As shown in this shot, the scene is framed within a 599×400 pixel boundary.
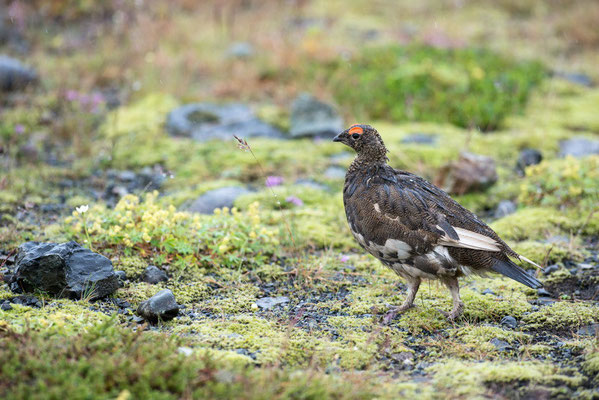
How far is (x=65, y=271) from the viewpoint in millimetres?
4773

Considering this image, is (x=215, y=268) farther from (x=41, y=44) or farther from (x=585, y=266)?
(x=41, y=44)

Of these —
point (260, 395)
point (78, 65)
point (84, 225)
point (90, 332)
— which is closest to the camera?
point (260, 395)

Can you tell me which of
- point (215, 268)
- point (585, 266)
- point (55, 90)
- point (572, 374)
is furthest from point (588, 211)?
point (55, 90)

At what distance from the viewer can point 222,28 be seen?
41.1ft

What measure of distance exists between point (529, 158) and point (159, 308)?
17.6 feet

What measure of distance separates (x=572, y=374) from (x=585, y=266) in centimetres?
213

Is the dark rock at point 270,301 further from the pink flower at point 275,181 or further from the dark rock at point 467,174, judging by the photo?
the dark rock at point 467,174

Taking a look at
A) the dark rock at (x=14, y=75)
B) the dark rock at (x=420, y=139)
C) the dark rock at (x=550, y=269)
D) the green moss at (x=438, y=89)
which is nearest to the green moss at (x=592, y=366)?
the dark rock at (x=550, y=269)

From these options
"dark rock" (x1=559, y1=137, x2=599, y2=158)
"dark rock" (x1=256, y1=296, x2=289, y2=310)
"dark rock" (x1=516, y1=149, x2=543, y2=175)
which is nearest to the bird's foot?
"dark rock" (x1=256, y1=296, x2=289, y2=310)

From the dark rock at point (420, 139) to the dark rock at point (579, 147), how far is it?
1.74m

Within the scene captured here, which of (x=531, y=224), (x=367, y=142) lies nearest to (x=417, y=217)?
(x=367, y=142)

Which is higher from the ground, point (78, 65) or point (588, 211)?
point (78, 65)

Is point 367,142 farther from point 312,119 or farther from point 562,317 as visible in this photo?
point 312,119

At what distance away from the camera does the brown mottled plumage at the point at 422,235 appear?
4.62 m
